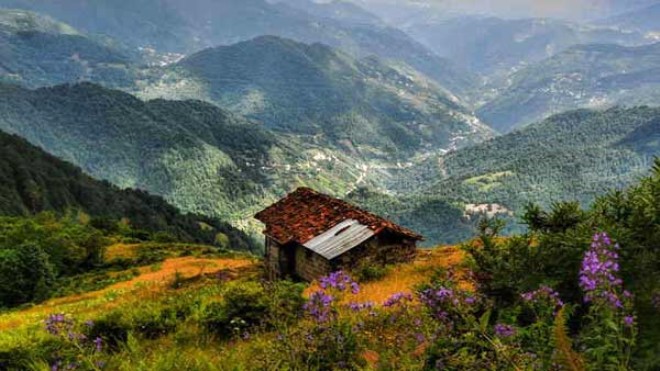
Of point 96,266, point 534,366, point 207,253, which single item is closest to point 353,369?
point 534,366

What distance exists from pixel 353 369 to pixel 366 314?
179 cm

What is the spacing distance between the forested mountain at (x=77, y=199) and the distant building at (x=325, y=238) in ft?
304

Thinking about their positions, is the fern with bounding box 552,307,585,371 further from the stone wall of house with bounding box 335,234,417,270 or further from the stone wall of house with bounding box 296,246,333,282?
the stone wall of house with bounding box 296,246,333,282

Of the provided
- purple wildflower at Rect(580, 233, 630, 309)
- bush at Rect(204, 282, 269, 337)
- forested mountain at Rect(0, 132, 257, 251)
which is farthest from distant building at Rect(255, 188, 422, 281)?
forested mountain at Rect(0, 132, 257, 251)

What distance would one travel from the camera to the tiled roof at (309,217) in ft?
117

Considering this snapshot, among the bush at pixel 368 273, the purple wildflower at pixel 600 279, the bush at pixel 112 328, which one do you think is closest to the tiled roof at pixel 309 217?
the bush at pixel 368 273

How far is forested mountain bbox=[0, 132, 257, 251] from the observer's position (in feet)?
433

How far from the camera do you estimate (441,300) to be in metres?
8.67

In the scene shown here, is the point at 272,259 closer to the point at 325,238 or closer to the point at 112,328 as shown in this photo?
the point at 325,238

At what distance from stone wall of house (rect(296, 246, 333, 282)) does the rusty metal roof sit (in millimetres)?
626

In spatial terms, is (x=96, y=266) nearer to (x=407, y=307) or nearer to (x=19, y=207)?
(x=407, y=307)

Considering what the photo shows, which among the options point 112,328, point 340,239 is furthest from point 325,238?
point 112,328

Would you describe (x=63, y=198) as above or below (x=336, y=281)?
below

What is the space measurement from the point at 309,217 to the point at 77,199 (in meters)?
134
